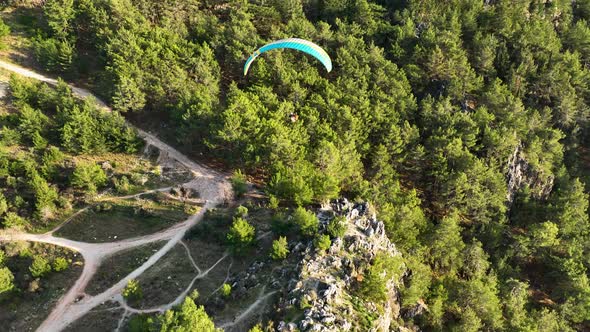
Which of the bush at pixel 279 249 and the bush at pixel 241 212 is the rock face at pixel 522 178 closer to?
the bush at pixel 279 249

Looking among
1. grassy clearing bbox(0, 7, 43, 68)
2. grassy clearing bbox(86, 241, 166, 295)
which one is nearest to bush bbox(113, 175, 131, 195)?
grassy clearing bbox(86, 241, 166, 295)

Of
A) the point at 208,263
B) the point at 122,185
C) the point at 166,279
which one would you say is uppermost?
the point at 122,185

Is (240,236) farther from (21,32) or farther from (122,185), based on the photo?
(21,32)

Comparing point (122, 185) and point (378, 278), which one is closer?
point (378, 278)

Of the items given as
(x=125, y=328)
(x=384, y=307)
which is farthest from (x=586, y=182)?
(x=125, y=328)

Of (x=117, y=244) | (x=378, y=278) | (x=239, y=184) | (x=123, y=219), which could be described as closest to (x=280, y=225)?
(x=378, y=278)

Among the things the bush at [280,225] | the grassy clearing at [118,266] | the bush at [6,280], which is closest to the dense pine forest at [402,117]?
the bush at [280,225]
